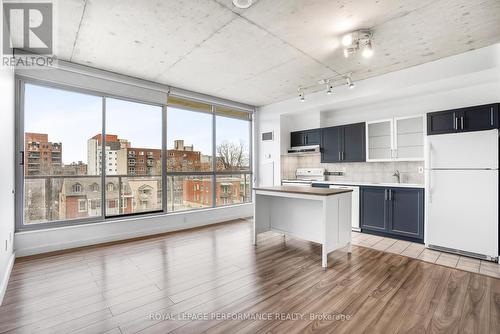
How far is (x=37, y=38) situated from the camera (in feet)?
9.78

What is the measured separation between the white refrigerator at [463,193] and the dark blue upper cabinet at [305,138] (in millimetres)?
2228

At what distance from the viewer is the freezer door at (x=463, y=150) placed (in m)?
3.09

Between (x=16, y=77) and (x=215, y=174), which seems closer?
(x=16, y=77)

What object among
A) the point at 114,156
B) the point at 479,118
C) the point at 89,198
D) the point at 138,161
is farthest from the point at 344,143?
the point at 89,198

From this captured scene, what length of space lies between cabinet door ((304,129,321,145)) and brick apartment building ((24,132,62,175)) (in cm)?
473

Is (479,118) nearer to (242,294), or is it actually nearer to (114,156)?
(242,294)

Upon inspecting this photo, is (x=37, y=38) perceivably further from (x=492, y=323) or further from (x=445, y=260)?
(x=445, y=260)

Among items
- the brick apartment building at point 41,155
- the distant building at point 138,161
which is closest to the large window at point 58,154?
the brick apartment building at point 41,155

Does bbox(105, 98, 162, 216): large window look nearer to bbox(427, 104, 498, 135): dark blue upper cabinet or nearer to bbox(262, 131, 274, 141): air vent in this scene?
bbox(262, 131, 274, 141): air vent

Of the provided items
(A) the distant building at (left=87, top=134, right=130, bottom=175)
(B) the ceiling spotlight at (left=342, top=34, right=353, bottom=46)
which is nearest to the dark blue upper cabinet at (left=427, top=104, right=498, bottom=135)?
(B) the ceiling spotlight at (left=342, top=34, right=353, bottom=46)

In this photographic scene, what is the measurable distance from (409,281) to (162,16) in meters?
3.83

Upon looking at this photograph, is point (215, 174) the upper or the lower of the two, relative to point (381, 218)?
upper

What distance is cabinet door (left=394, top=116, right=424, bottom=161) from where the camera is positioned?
4172 millimetres

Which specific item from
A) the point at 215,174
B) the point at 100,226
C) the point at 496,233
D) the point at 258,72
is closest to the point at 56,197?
the point at 100,226
